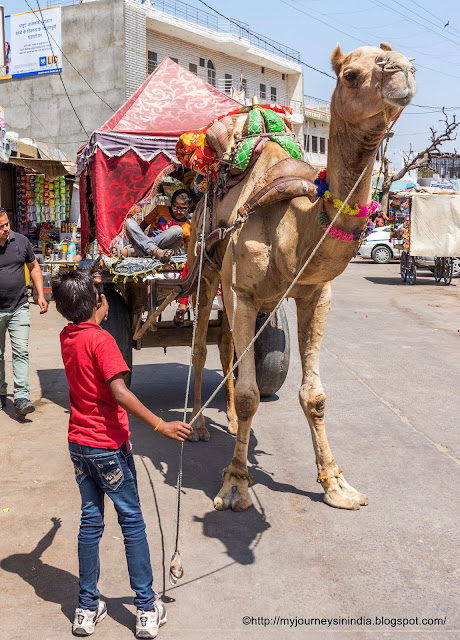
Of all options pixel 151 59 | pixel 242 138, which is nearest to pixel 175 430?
pixel 242 138

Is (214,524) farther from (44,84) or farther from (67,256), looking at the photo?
(44,84)

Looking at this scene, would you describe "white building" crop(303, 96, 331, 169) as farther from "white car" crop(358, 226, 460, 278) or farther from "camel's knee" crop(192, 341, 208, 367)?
"camel's knee" crop(192, 341, 208, 367)

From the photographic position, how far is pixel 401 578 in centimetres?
358

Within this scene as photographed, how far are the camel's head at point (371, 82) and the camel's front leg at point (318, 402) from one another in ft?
5.17

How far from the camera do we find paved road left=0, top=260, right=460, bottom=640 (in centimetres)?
328

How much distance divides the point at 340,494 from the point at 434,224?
53.0ft

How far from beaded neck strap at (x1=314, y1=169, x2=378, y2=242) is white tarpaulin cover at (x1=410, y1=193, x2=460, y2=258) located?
16104mm

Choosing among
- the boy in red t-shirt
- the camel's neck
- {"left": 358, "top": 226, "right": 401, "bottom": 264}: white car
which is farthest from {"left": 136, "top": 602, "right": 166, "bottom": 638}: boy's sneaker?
{"left": 358, "top": 226, "right": 401, "bottom": 264}: white car

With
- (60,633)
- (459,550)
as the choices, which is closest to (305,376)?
(459,550)

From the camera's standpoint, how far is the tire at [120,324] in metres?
6.38

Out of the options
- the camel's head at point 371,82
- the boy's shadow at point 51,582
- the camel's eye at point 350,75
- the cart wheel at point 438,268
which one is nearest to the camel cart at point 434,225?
the cart wheel at point 438,268

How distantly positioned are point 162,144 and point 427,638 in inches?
205

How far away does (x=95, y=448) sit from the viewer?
315 cm

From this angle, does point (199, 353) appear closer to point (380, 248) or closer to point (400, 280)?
point (400, 280)
